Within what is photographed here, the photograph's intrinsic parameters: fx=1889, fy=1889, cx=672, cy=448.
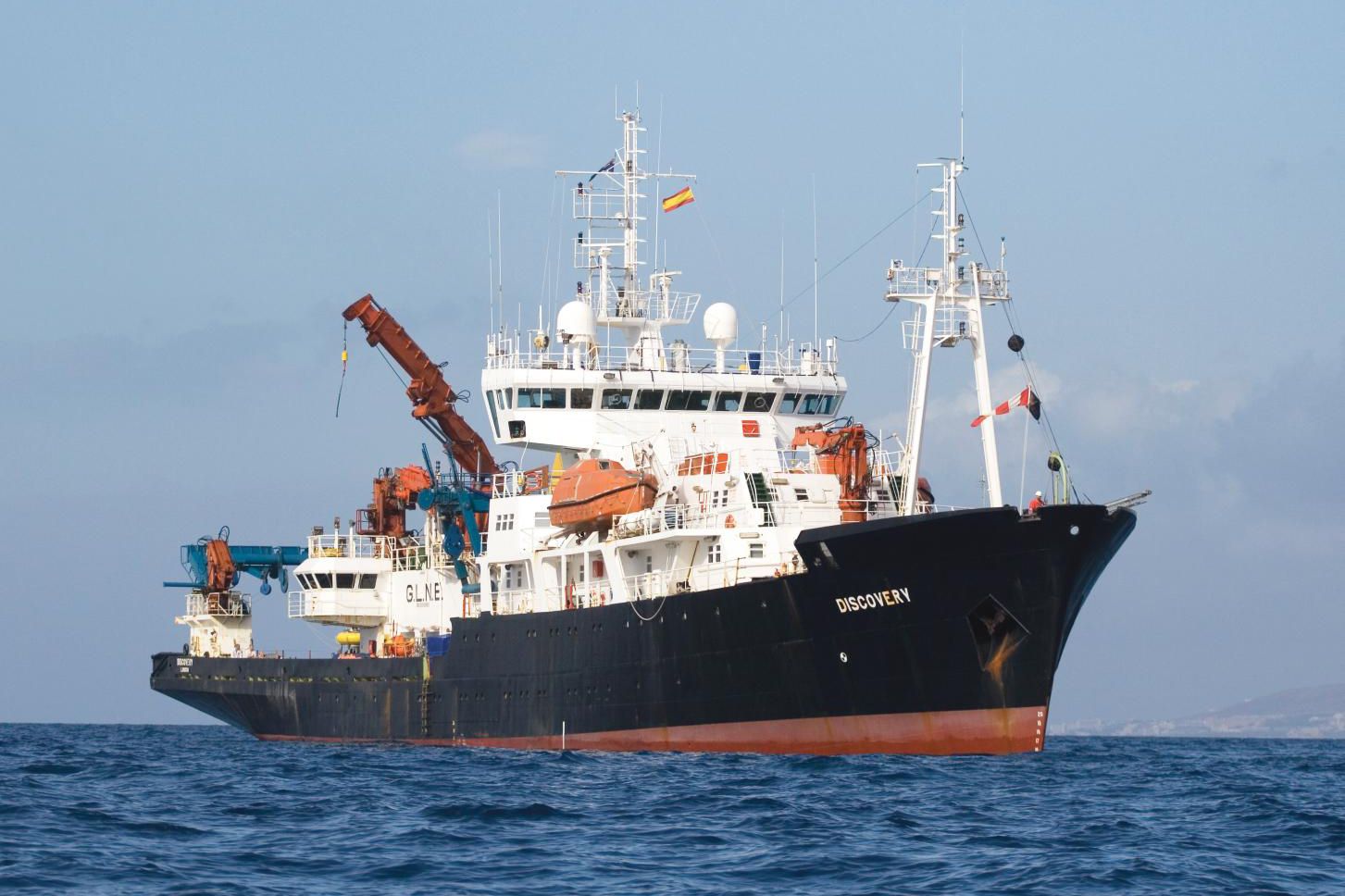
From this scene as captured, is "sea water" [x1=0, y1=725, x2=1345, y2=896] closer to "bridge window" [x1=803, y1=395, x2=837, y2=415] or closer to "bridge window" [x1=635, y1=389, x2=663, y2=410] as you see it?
"bridge window" [x1=635, y1=389, x2=663, y2=410]

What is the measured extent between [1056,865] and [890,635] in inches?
492

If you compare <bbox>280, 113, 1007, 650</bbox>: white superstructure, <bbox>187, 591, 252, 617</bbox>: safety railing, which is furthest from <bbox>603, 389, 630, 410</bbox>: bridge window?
<bbox>187, 591, 252, 617</bbox>: safety railing

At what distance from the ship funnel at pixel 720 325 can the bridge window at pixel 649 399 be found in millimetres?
2337

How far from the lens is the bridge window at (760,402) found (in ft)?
141

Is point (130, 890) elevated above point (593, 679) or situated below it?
below

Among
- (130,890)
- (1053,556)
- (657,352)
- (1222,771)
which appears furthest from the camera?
(657,352)

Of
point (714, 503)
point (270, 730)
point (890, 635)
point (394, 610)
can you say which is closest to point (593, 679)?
point (714, 503)

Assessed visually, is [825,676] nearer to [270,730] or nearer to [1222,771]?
[1222,771]

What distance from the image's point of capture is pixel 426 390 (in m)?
48.1

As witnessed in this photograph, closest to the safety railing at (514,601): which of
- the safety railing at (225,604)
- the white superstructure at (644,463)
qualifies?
the white superstructure at (644,463)

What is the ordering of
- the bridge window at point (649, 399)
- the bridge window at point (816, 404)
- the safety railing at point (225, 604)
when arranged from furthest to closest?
the safety railing at point (225, 604), the bridge window at point (816, 404), the bridge window at point (649, 399)

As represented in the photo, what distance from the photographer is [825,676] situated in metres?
33.6

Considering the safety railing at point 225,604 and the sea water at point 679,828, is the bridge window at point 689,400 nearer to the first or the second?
the sea water at point 679,828

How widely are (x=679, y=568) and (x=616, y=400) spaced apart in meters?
6.36
